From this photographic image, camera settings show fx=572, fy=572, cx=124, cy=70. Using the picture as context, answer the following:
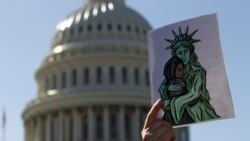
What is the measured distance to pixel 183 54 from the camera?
6547 millimetres

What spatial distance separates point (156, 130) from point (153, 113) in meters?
0.25

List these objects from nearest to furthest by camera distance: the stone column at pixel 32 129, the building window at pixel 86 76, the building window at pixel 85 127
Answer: the building window at pixel 85 127 → the building window at pixel 86 76 → the stone column at pixel 32 129

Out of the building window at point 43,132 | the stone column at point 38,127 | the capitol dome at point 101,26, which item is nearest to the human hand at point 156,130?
the building window at point 43,132

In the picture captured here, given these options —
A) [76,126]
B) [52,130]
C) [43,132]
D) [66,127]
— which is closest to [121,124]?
[76,126]

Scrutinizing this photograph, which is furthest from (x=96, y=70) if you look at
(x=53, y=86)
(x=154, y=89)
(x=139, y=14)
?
(x=154, y=89)

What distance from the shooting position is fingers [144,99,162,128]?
228 inches

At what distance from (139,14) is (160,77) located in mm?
73915

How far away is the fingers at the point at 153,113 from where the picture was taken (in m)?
5.80

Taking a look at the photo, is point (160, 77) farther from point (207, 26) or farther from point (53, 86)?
point (53, 86)

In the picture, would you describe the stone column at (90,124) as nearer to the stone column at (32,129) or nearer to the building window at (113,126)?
the building window at (113,126)

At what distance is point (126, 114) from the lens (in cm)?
6931

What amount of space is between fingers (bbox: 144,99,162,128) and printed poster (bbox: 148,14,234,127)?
224 mm

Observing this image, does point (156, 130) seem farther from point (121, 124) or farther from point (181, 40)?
point (121, 124)

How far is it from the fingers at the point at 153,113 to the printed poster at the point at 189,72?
22cm
